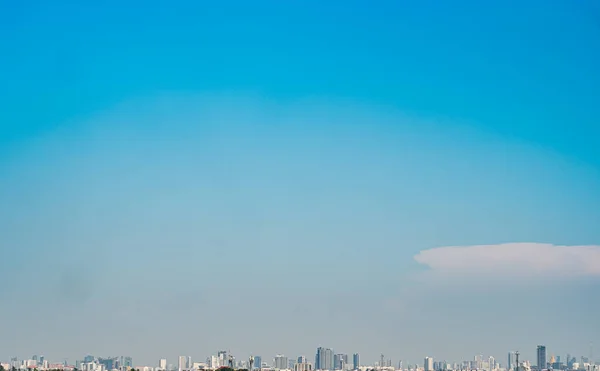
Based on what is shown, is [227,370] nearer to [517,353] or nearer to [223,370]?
[223,370]

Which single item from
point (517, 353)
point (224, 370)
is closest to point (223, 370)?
point (224, 370)

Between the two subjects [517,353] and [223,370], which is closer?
[517,353]

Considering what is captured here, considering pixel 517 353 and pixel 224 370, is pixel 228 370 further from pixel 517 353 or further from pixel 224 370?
pixel 517 353

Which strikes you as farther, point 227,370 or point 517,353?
point 227,370

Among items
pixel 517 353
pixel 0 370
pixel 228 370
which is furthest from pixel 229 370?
pixel 517 353

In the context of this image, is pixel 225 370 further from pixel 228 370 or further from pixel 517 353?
pixel 517 353

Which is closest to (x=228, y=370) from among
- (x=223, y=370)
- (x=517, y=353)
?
(x=223, y=370)

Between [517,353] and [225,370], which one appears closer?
[517,353]
